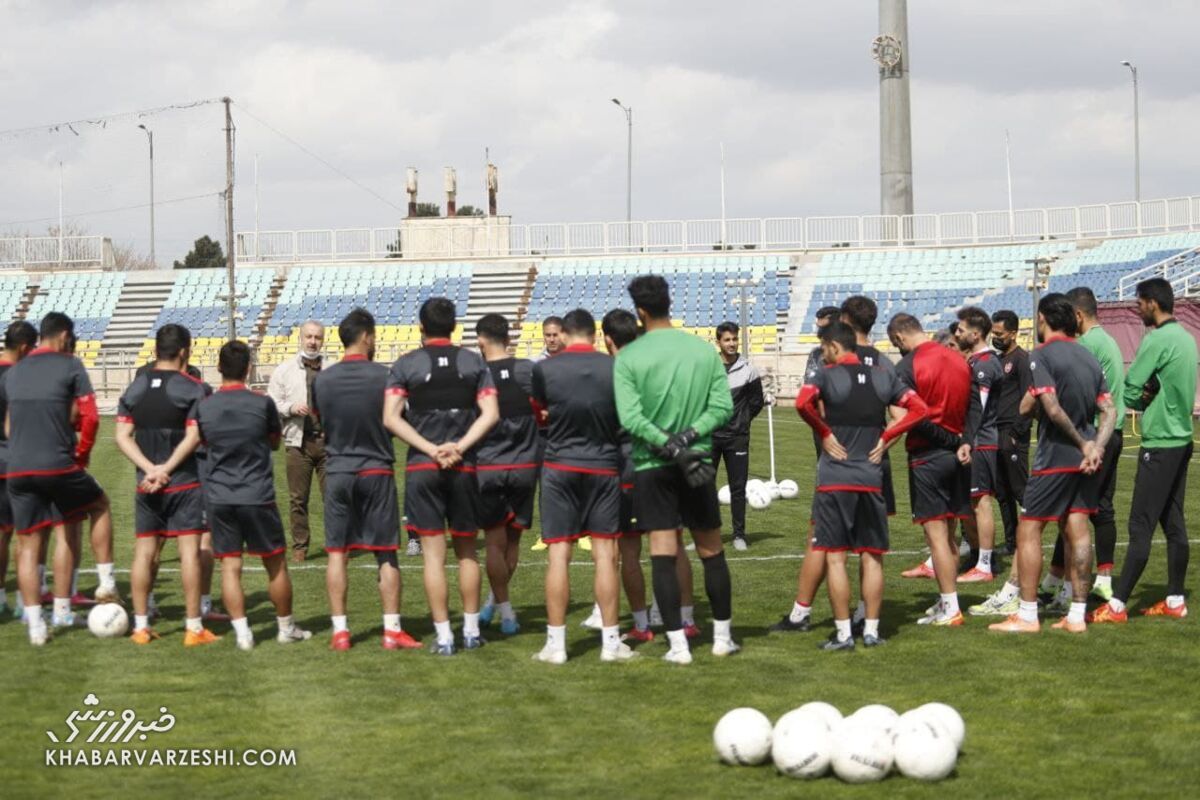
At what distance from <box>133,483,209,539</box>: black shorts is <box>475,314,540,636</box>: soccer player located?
1.84m

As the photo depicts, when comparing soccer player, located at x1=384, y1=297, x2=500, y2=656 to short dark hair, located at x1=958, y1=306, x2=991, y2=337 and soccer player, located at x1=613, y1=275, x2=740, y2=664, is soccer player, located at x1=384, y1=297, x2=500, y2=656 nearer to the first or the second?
soccer player, located at x1=613, y1=275, x2=740, y2=664

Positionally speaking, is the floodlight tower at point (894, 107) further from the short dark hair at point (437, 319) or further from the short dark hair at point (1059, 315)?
the short dark hair at point (437, 319)

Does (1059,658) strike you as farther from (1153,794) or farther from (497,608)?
(497,608)

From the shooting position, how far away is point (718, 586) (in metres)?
9.75

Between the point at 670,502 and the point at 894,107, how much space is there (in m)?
46.7

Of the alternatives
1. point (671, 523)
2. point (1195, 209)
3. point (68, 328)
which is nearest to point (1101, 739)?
point (671, 523)

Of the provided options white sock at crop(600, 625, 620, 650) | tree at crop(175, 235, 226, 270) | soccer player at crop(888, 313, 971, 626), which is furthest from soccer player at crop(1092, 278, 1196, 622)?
tree at crop(175, 235, 226, 270)

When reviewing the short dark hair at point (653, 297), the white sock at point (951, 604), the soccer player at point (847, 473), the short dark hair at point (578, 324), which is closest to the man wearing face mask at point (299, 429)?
the short dark hair at point (578, 324)

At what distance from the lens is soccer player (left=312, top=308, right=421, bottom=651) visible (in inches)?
396

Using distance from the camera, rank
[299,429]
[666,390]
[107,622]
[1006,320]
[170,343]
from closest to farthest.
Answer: [666,390]
[170,343]
[107,622]
[1006,320]
[299,429]

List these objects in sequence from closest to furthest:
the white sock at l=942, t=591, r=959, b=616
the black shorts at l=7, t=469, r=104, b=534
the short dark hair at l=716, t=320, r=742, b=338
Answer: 1. the black shorts at l=7, t=469, r=104, b=534
2. the white sock at l=942, t=591, r=959, b=616
3. the short dark hair at l=716, t=320, r=742, b=338

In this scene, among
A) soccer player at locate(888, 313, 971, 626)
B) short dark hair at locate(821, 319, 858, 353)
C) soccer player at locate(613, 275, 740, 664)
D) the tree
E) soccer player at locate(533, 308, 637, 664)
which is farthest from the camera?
the tree

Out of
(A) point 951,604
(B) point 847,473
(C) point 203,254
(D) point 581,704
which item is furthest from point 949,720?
(C) point 203,254

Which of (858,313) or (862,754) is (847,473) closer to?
(858,313)
